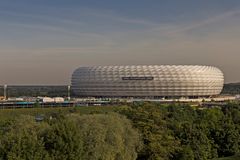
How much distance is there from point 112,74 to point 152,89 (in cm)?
1875

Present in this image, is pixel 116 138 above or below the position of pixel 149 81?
below

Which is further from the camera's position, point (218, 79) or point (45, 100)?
point (218, 79)

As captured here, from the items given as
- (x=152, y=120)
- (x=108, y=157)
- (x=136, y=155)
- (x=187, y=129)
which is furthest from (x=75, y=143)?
(x=187, y=129)

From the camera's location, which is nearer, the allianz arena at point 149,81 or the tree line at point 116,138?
the tree line at point 116,138

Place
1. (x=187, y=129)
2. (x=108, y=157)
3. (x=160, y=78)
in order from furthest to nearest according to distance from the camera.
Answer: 1. (x=160, y=78)
2. (x=187, y=129)
3. (x=108, y=157)

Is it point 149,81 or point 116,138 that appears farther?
point 149,81

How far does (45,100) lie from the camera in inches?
6265

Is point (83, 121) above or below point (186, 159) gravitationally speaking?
above

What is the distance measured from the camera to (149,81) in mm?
181125

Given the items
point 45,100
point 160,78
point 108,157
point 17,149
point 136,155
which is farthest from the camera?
point 160,78

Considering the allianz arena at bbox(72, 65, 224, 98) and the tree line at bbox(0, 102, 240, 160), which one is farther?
the allianz arena at bbox(72, 65, 224, 98)

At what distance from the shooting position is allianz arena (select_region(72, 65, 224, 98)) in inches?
7160

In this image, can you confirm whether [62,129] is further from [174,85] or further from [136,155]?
[174,85]

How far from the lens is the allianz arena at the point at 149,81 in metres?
182
